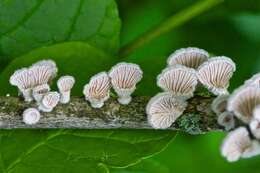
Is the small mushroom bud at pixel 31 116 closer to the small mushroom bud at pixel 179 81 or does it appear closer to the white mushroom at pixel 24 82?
the white mushroom at pixel 24 82

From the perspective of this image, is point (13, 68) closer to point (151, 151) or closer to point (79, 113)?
point (79, 113)

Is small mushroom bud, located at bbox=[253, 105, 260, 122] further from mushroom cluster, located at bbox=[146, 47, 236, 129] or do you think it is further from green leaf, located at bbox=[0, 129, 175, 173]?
green leaf, located at bbox=[0, 129, 175, 173]

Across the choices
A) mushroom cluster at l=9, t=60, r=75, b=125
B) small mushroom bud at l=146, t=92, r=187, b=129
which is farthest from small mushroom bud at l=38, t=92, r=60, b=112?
small mushroom bud at l=146, t=92, r=187, b=129

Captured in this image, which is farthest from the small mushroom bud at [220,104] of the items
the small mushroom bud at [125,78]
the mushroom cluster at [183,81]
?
the small mushroom bud at [125,78]

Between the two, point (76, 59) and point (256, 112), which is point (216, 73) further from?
point (76, 59)

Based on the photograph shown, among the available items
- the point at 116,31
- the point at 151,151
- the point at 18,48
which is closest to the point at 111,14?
the point at 116,31

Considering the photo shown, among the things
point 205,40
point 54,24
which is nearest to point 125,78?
point 54,24
